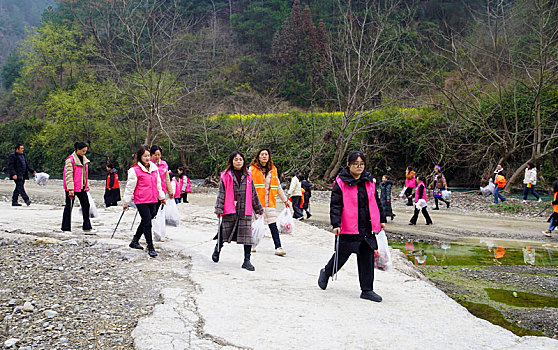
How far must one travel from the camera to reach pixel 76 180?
923 centimetres

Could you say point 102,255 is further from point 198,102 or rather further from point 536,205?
point 198,102

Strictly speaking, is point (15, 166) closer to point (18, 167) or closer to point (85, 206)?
point (18, 167)

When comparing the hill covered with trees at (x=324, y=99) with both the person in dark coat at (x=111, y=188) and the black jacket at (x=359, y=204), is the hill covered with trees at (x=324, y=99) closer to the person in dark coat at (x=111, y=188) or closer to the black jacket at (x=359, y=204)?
the person in dark coat at (x=111, y=188)

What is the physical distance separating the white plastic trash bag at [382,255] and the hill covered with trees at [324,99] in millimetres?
17278

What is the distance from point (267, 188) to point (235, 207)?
1.35m

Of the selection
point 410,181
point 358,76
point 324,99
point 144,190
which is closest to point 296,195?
point 410,181

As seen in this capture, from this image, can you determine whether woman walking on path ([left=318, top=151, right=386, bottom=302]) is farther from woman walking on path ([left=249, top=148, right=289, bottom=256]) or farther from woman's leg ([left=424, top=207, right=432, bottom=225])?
woman's leg ([left=424, top=207, right=432, bottom=225])

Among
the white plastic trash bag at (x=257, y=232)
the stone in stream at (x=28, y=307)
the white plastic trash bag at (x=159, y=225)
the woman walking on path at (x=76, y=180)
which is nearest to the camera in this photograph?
the stone in stream at (x=28, y=307)

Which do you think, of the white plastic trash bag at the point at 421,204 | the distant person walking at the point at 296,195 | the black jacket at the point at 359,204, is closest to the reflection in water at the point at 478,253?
the white plastic trash bag at the point at 421,204

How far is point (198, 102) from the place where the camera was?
31.2 metres

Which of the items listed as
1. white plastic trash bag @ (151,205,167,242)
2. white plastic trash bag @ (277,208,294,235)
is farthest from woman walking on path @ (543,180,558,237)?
white plastic trash bag @ (151,205,167,242)

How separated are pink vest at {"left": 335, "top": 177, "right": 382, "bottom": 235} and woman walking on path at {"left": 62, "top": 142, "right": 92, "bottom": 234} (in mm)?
5736

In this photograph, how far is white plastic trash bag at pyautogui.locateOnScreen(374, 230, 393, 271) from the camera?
5785 millimetres

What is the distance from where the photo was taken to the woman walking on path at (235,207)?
7.03 meters
